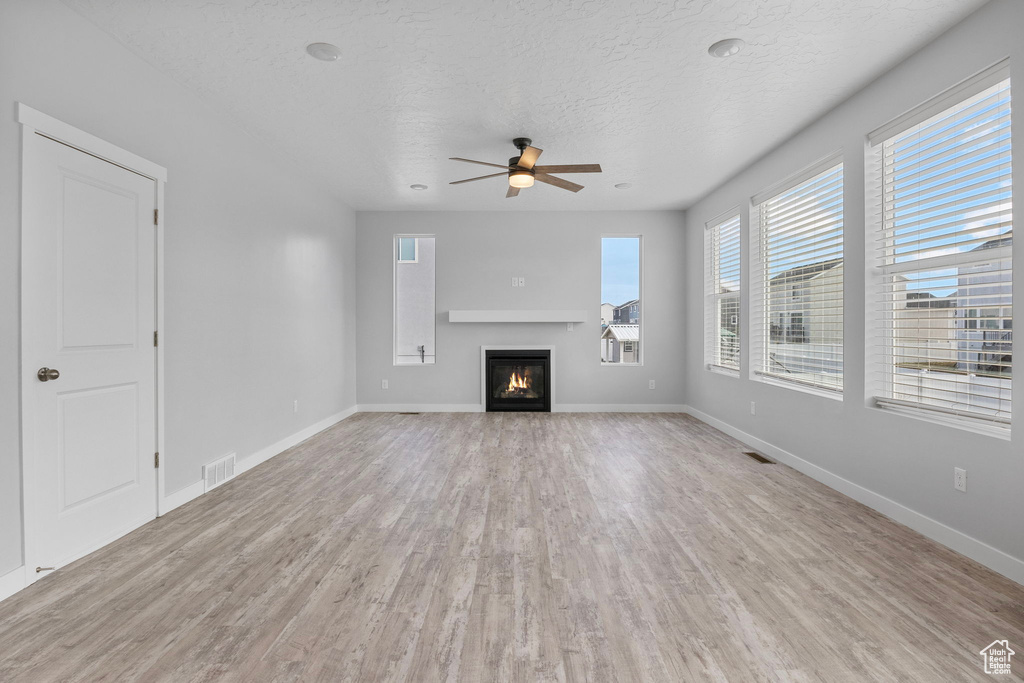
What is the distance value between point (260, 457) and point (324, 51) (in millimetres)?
3120

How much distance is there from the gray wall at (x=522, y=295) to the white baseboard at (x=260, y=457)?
942mm

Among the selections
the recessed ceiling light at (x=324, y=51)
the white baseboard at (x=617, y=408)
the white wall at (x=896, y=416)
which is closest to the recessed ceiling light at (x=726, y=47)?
the white wall at (x=896, y=416)

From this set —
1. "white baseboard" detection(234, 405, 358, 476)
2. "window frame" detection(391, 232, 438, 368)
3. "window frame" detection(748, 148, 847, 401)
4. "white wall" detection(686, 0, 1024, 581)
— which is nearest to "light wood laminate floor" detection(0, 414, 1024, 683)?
"white wall" detection(686, 0, 1024, 581)

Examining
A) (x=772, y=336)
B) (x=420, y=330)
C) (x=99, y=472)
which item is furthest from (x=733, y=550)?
(x=420, y=330)

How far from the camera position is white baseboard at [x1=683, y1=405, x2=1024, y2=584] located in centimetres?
215

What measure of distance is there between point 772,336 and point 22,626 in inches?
199

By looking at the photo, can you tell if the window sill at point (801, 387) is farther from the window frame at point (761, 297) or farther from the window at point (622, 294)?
the window at point (622, 294)

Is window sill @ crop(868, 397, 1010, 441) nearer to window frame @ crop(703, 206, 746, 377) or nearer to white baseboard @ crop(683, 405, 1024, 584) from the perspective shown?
white baseboard @ crop(683, 405, 1024, 584)

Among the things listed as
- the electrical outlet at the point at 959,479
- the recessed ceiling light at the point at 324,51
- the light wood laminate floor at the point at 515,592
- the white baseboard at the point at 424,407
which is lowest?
the light wood laminate floor at the point at 515,592

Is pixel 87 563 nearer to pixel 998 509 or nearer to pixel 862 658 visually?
pixel 862 658

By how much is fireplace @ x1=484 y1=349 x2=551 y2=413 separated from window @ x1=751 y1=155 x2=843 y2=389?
8.81 feet

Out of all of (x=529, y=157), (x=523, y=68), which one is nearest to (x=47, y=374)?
(x=523, y=68)

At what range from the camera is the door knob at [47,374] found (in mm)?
2137

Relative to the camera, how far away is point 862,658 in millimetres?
1603
